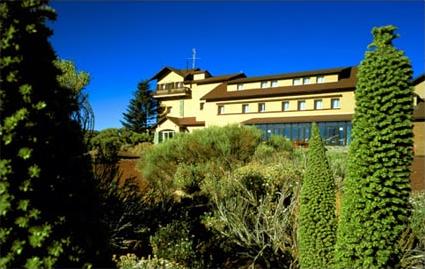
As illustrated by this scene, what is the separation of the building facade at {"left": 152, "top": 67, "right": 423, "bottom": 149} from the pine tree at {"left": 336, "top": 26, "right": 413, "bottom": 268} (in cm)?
2422

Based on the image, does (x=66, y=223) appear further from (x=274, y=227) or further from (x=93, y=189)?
(x=274, y=227)

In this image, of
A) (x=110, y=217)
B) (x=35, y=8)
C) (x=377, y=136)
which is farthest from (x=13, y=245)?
(x=110, y=217)

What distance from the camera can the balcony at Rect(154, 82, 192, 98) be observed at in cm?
4416

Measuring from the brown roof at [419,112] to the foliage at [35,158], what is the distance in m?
28.3

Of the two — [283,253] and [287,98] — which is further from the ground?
[287,98]

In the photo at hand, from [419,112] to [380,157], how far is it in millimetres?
27684

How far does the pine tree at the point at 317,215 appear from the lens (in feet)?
18.6

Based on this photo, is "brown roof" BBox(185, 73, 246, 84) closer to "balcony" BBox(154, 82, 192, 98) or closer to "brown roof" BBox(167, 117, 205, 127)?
"balcony" BBox(154, 82, 192, 98)

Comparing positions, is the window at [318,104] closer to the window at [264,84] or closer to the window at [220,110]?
the window at [264,84]

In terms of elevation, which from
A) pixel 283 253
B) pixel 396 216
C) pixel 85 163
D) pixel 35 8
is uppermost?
pixel 35 8

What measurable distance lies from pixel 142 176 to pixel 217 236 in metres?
7.37

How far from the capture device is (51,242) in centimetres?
269

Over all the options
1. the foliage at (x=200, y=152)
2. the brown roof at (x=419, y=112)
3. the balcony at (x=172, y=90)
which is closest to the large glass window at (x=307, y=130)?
the brown roof at (x=419, y=112)

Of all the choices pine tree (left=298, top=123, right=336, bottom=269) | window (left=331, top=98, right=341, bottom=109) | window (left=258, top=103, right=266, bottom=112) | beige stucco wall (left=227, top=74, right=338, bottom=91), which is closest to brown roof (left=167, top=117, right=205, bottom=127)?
beige stucco wall (left=227, top=74, right=338, bottom=91)
